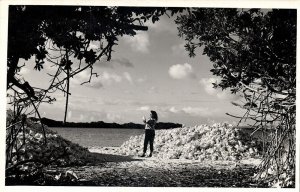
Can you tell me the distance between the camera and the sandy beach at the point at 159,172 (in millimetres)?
4113

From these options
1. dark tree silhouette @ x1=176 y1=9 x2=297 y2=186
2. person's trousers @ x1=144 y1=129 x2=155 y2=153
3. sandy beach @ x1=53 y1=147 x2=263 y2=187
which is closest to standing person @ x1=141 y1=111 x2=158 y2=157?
person's trousers @ x1=144 y1=129 x2=155 y2=153

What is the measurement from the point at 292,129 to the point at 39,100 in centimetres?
178

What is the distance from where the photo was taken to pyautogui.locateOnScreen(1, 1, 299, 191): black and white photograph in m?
4.04

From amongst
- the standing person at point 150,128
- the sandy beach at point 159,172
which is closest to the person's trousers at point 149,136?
the standing person at point 150,128

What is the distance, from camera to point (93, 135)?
4.16 metres

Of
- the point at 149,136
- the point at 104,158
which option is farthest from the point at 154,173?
the point at 104,158

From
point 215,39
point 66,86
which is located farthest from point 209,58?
point 66,86

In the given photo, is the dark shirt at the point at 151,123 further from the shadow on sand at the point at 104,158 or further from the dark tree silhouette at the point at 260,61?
the dark tree silhouette at the point at 260,61

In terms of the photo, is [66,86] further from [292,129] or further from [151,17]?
[292,129]

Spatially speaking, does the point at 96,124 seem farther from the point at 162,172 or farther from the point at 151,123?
the point at 162,172

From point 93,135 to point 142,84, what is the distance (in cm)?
50

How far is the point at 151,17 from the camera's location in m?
4.12

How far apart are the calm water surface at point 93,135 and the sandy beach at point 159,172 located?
3.6 inches

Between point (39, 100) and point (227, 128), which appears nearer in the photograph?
point (39, 100)
